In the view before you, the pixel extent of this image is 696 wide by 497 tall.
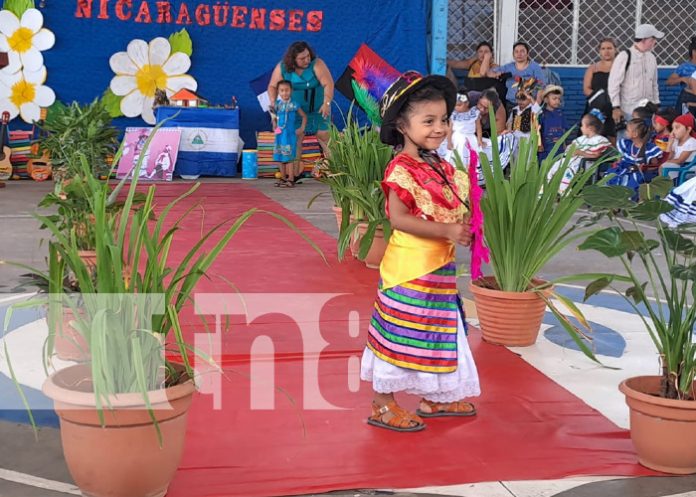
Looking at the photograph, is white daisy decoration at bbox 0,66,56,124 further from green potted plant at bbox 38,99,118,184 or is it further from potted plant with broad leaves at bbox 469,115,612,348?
potted plant with broad leaves at bbox 469,115,612,348

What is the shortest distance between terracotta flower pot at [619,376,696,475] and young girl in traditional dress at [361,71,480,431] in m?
0.62

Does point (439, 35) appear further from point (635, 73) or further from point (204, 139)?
point (204, 139)

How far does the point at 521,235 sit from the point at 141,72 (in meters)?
8.96

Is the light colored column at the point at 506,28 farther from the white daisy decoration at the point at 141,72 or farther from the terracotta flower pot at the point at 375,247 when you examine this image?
the terracotta flower pot at the point at 375,247

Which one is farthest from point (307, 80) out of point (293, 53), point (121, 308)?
point (121, 308)

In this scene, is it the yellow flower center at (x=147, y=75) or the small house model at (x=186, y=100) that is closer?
the small house model at (x=186, y=100)

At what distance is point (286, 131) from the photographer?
34.9ft

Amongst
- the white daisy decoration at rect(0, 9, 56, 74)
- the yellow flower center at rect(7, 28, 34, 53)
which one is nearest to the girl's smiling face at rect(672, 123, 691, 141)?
the white daisy decoration at rect(0, 9, 56, 74)

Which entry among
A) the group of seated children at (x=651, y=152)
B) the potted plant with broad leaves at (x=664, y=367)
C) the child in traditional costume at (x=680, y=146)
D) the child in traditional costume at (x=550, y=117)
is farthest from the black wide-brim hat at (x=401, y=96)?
the child in traditional costume at (x=550, y=117)

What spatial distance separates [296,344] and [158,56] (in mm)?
8747

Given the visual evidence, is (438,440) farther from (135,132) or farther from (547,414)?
(135,132)

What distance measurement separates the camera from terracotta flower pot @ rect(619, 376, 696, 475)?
2.86 meters

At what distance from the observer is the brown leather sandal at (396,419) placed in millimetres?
3248

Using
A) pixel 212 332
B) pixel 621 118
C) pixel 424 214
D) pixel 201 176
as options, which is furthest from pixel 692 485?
pixel 201 176
